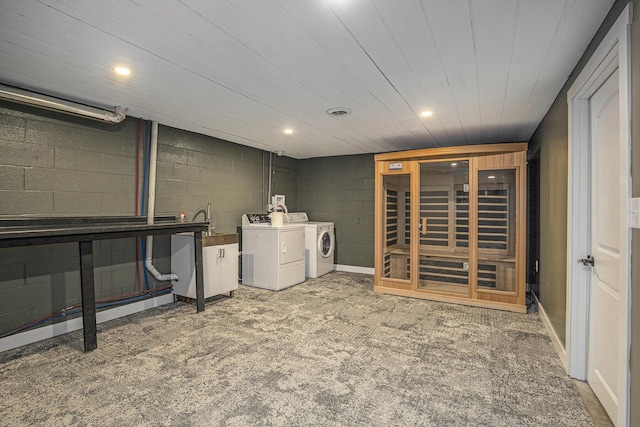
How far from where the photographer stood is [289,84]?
2.68 m

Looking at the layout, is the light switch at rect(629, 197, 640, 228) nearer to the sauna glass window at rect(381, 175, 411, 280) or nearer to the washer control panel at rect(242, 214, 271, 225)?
the sauna glass window at rect(381, 175, 411, 280)

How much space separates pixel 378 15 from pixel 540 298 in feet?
11.3

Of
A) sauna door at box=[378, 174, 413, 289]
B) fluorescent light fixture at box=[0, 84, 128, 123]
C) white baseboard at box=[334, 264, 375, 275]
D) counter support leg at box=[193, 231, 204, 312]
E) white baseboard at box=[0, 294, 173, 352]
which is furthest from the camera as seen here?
white baseboard at box=[334, 264, 375, 275]

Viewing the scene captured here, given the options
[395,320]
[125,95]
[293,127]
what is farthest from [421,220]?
[125,95]

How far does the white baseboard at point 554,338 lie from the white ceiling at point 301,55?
6.84 feet

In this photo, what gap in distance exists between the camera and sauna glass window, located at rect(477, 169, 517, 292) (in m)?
3.90

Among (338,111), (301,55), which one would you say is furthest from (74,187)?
(338,111)

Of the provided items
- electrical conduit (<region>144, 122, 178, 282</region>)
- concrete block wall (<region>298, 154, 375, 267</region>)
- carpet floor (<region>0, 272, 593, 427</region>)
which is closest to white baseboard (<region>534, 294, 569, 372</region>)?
carpet floor (<region>0, 272, 593, 427</region>)

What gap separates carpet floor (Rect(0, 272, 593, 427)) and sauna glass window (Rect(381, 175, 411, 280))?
1119mm

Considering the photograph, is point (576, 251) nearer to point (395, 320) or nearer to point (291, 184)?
point (395, 320)

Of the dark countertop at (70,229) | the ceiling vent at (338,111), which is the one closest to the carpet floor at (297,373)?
the dark countertop at (70,229)

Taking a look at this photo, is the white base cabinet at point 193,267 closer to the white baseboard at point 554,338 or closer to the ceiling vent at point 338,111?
the ceiling vent at point 338,111

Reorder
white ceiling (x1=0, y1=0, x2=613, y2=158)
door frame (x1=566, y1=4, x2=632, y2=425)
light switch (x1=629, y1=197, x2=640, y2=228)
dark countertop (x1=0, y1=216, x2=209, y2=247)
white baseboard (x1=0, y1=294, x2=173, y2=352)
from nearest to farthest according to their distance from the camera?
1. light switch (x1=629, y1=197, x2=640, y2=228)
2. white ceiling (x1=0, y1=0, x2=613, y2=158)
3. door frame (x1=566, y1=4, x2=632, y2=425)
4. dark countertop (x1=0, y1=216, x2=209, y2=247)
5. white baseboard (x1=0, y1=294, x2=173, y2=352)

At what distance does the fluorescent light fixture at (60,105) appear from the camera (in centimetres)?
259
